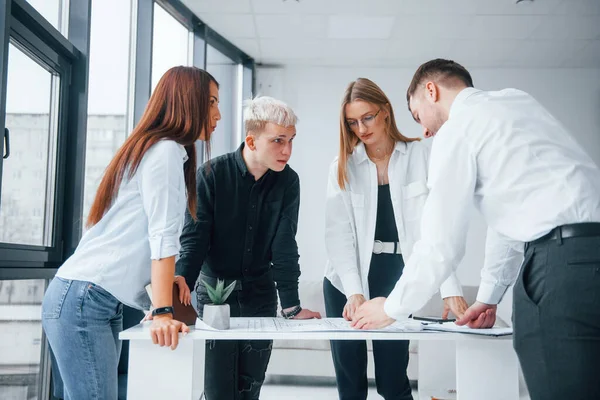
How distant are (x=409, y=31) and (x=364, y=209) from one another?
10.8 ft

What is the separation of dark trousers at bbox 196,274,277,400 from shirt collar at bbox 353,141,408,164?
56cm

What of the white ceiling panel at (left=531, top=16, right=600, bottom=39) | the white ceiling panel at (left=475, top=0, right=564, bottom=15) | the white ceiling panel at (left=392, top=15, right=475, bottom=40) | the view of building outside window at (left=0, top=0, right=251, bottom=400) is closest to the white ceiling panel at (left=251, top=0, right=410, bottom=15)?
the white ceiling panel at (left=392, top=15, right=475, bottom=40)

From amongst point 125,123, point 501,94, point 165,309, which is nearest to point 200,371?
point 165,309

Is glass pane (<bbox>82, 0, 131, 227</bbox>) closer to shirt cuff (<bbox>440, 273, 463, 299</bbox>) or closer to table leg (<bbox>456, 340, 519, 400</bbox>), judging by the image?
shirt cuff (<bbox>440, 273, 463, 299</bbox>)

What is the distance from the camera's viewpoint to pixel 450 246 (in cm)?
130

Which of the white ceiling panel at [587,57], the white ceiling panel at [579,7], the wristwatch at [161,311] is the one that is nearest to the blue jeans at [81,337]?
the wristwatch at [161,311]

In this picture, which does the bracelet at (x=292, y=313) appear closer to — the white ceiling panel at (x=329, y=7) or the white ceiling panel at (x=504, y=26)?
the white ceiling panel at (x=329, y=7)

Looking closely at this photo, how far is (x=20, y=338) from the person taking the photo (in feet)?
7.63

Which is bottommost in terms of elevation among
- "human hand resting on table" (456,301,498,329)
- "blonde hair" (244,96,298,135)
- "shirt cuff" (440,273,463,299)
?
"human hand resting on table" (456,301,498,329)

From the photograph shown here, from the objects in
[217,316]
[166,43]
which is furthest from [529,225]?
[166,43]

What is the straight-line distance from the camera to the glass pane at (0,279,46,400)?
2174 mm

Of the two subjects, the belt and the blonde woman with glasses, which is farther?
the blonde woman with glasses

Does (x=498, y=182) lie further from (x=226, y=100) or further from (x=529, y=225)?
(x=226, y=100)

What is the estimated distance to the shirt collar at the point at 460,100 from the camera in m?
1.36
